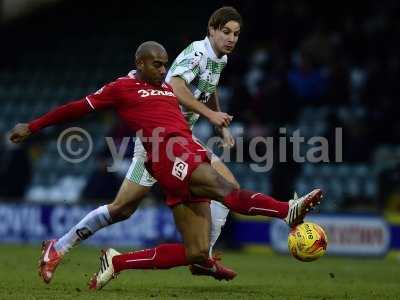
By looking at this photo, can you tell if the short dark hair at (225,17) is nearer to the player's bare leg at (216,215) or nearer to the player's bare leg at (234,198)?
the player's bare leg at (216,215)

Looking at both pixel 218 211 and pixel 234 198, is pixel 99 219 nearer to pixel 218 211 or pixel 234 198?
pixel 218 211

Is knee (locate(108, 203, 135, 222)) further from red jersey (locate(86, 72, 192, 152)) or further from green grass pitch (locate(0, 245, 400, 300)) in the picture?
red jersey (locate(86, 72, 192, 152))

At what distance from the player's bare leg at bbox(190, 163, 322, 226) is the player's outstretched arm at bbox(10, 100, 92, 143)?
1076mm

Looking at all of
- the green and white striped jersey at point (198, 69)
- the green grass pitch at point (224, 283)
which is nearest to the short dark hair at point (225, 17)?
the green and white striped jersey at point (198, 69)

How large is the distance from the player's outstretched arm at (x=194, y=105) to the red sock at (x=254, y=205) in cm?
56

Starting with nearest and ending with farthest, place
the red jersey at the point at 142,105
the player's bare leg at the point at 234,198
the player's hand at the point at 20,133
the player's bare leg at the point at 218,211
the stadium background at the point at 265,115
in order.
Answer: the player's bare leg at the point at 234,198 < the player's hand at the point at 20,133 < the red jersey at the point at 142,105 < the player's bare leg at the point at 218,211 < the stadium background at the point at 265,115

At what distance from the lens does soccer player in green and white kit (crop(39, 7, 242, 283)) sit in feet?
29.5

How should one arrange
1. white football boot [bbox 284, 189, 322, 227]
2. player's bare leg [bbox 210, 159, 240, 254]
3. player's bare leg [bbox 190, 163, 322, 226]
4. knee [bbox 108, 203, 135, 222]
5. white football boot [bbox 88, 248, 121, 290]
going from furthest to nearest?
knee [bbox 108, 203, 135, 222]
player's bare leg [bbox 210, 159, 240, 254]
white football boot [bbox 88, 248, 121, 290]
player's bare leg [bbox 190, 163, 322, 226]
white football boot [bbox 284, 189, 322, 227]

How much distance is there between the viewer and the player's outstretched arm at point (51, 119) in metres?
→ 8.38

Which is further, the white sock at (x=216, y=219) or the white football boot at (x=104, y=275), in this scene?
the white sock at (x=216, y=219)

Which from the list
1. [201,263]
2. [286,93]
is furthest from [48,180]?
[201,263]

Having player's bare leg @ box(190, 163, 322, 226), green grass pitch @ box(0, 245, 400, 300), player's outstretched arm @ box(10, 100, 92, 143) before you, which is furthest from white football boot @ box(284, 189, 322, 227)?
player's outstretched arm @ box(10, 100, 92, 143)

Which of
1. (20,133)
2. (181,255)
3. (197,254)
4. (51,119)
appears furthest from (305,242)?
(20,133)

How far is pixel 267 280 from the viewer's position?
1051 cm
